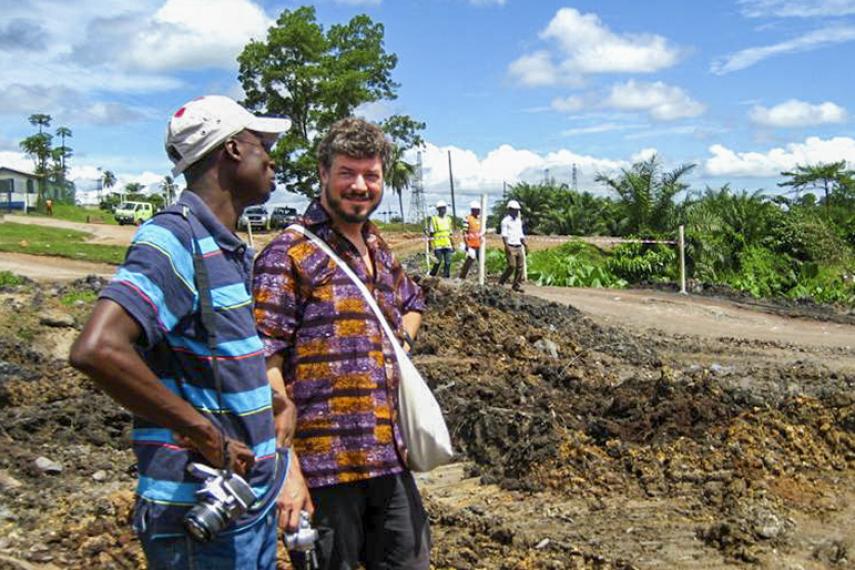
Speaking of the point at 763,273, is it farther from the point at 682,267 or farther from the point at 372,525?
the point at 372,525

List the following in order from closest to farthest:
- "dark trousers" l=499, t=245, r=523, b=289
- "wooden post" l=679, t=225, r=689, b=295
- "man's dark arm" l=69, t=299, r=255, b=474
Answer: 1. "man's dark arm" l=69, t=299, r=255, b=474
2. "dark trousers" l=499, t=245, r=523, b=289
3. "wooden post" l=679, t=225, r=689, b=295

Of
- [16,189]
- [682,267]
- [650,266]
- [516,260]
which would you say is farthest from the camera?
[16,189]

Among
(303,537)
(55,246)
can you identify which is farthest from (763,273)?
(303,537)

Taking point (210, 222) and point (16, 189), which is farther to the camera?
point (16, 189)

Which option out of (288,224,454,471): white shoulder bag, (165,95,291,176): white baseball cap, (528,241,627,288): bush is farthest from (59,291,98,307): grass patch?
(165,95,291,176): white baseball cap

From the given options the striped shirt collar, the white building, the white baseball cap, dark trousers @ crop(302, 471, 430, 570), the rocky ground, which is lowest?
the rocky ground

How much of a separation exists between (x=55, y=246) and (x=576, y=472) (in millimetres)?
21759

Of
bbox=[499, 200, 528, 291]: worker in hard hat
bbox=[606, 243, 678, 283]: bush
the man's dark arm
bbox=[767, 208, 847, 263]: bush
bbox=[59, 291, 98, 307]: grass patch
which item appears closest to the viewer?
the man's dark arm

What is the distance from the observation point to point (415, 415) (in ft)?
10.3

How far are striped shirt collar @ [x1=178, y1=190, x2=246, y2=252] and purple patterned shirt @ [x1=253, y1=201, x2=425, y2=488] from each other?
63 centimetres

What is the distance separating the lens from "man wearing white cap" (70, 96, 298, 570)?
6.97ft

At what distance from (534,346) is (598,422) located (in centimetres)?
442

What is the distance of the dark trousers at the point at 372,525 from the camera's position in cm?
313

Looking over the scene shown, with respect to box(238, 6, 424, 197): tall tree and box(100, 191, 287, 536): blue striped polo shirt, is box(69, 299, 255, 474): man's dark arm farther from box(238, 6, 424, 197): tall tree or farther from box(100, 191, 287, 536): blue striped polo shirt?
box(238, 6, 424, 197): tall tree
